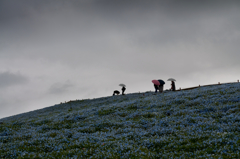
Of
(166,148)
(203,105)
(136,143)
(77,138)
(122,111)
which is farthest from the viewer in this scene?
(122,111)

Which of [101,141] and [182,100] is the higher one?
[182,100]

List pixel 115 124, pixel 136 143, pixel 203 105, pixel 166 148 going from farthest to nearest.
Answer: pixel 203 105, pixel 115 124, pixel 136 143, pixel 166 148

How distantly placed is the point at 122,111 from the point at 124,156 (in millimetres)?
14474

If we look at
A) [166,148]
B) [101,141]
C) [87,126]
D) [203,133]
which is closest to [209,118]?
[203,133]

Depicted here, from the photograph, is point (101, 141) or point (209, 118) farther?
point (209, 118)

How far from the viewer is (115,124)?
20859 millimetres

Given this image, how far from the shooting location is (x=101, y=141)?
15648mm

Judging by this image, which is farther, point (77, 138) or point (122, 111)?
point (122, 111)

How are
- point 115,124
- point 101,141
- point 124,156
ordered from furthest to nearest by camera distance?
point 115,124, point 101,141, point 124,156

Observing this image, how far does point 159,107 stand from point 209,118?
813 cm

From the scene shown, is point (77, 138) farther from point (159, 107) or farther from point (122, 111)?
point (159, 107)

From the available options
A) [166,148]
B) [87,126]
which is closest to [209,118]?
[166,148]

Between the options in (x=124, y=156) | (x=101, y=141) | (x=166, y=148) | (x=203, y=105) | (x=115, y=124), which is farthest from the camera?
(x=203, y=105)

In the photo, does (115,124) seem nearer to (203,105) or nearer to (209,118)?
(209,118)
